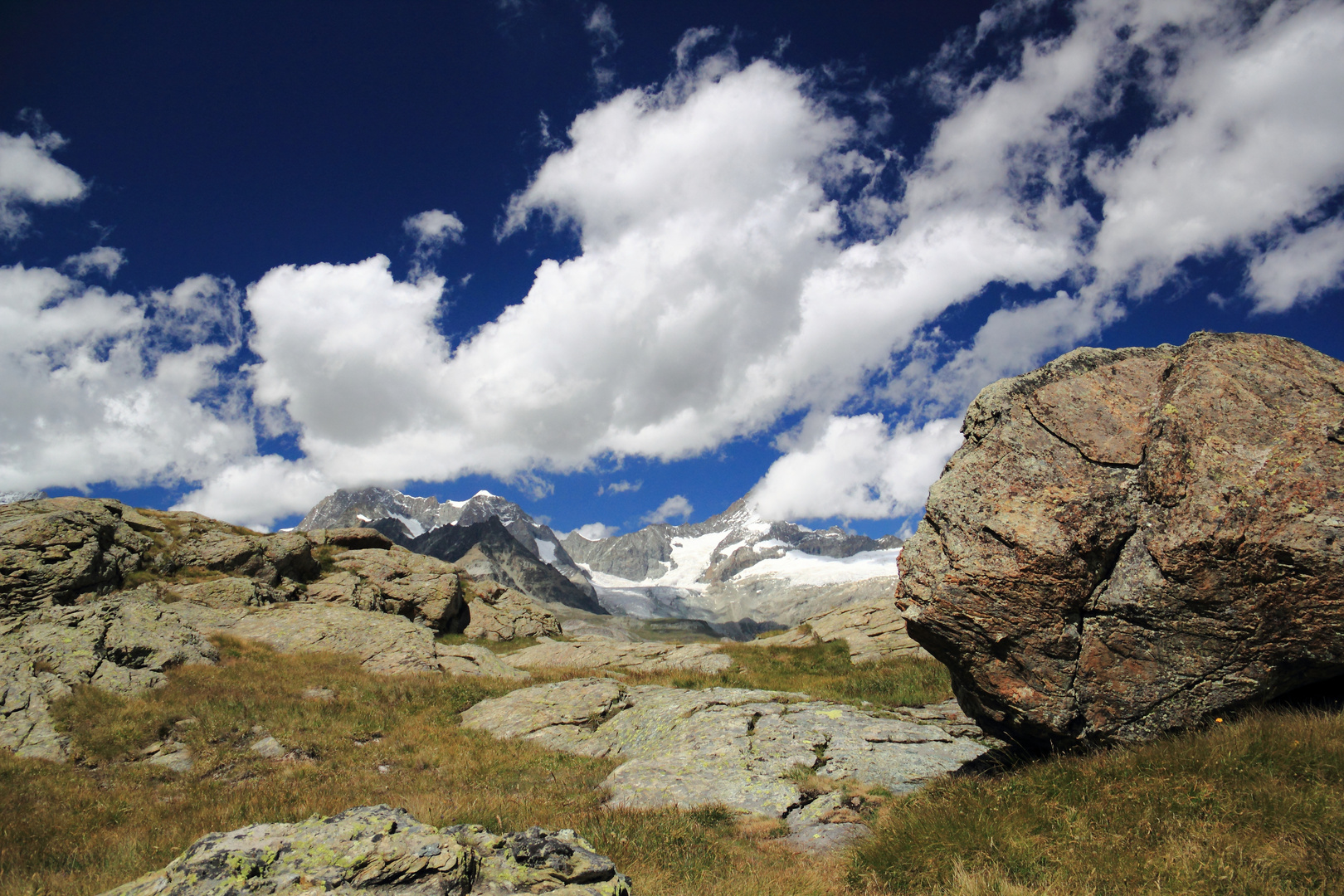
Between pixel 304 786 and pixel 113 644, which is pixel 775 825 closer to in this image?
pixel 304 786

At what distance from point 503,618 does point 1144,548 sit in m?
51.7

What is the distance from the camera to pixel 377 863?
5.91 m

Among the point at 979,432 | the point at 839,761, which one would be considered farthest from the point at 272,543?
the point at 979,432

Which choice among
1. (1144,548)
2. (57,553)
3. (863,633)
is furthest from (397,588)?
(1144,548)

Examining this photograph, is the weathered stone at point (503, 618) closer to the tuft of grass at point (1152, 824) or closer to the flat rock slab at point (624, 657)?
the flat rock slab at point (624, 657)

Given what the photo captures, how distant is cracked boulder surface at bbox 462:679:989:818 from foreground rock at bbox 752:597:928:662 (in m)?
11.0

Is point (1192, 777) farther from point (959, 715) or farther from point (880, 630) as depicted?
point (880, 630)

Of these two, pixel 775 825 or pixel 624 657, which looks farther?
pixel 624 657

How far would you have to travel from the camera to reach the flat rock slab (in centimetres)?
3044

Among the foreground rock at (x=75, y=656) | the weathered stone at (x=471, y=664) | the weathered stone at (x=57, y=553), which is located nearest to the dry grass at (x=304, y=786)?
the foreground rock at (x=75, y=656)

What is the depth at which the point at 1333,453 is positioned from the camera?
8.36 meters

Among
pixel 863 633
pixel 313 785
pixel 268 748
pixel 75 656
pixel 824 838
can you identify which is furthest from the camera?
pixel 863 633

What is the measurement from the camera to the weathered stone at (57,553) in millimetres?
29109

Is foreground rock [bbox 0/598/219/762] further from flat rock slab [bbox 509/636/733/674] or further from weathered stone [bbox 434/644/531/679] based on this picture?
flat rock slab [bbox 509/636/733/674]
